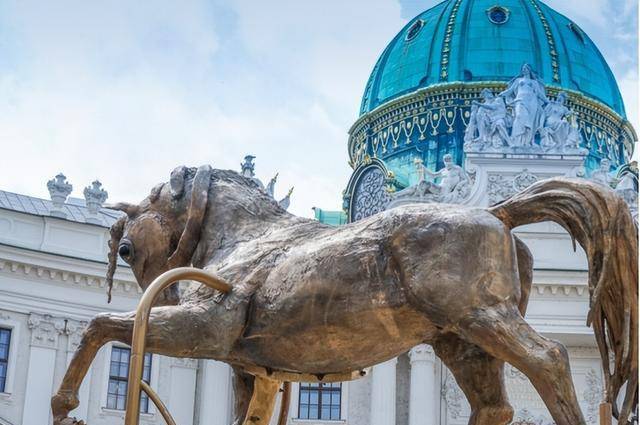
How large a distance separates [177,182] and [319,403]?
2440 cm

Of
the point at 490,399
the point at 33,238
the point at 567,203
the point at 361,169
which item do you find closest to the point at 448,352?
the point at 490,399

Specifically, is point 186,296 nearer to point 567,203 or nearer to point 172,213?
point 172,213

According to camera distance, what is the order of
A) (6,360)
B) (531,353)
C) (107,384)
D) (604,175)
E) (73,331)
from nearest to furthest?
(531,353) → (6,360) → (107,384) → (73,331) → (604,175)

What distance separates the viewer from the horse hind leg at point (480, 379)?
583cm

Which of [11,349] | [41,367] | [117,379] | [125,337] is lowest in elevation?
[125,337]

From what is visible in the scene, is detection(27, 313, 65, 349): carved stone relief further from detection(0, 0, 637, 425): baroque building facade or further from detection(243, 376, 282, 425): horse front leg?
detection(243, 376, 282, 425): horse front leg

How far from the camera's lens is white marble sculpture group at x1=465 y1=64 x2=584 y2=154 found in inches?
1265

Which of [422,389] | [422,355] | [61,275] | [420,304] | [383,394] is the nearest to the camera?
[420,304]

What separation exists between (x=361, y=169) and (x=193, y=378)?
926cm

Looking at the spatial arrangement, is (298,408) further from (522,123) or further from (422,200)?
(522,123)

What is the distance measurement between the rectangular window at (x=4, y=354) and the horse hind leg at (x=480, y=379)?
2272 cm

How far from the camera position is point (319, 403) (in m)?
30.4

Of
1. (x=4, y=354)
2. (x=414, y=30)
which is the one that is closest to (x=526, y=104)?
(x=414, y=30)

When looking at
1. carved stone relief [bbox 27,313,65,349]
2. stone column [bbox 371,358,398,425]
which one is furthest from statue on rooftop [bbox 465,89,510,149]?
carved stone relief [bbox 27,313,65,349]
